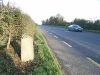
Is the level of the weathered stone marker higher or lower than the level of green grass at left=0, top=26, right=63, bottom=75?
higher

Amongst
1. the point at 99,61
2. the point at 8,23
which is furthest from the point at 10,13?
the point at 99,61

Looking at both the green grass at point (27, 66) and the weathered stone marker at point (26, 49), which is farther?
the weathered stone marker at point (26, 49)

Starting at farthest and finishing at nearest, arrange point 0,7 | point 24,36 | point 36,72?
point 24,36, point 0,7, point 36,72

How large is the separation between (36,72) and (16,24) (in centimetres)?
321

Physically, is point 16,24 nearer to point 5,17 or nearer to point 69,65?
point 5,17

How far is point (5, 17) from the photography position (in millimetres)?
10945

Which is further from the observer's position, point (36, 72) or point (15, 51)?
point (15, 51)

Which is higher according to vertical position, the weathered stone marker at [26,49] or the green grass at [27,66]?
the weathered stone marker at [26,49]

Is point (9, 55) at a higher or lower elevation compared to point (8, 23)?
lower

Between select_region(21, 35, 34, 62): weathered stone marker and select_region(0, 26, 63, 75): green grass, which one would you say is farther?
select_region(21, 35, 34, 62): weathered stone marker

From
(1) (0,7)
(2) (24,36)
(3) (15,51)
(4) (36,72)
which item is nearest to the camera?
(4) (36,72)

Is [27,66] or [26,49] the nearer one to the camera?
[27,66]

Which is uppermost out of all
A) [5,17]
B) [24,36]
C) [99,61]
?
[5,17]

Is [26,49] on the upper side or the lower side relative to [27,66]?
upper
